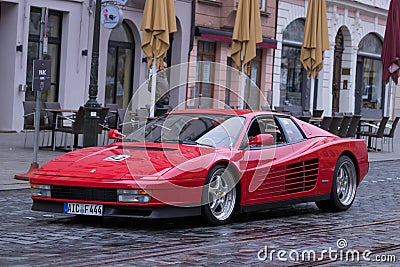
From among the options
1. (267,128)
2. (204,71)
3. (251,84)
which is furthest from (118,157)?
(251,84)

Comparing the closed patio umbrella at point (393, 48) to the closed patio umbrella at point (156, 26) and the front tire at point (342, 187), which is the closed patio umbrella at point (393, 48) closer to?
the closed patio umbrella at point (156, 26)

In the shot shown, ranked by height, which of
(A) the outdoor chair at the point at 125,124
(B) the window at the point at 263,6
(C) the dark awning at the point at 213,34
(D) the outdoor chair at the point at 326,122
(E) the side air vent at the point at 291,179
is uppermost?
(B) the window at the point at 263,6

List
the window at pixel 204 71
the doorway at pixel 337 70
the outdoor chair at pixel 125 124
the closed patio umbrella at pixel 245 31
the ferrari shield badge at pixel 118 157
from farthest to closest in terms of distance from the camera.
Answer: the doorway at pixel 337 70 < the window at pixel 204 71 < the closed patio umbrella at pixel 245 31 < the outdoor chair at pixel 125 124 < the ferrari shield badge at pixel 118 157

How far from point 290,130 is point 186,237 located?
2891 millimetres

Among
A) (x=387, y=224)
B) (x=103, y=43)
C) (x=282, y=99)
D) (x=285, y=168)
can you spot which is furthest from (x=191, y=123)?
(x=282, y=99)

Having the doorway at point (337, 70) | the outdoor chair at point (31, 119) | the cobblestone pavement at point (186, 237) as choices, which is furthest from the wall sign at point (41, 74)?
the doorway at point (337, 70)

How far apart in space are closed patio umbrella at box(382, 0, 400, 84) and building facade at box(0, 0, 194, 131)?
7148 millimetres

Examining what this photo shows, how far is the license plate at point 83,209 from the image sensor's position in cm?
1001

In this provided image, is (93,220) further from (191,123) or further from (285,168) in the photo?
(285,168)

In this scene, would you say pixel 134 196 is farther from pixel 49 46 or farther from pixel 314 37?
pixel 49 46

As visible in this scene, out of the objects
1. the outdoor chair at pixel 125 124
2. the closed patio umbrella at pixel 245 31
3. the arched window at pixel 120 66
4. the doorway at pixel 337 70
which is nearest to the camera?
the outdoor chair at pixel 125 124

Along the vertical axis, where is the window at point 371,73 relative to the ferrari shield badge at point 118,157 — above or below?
above

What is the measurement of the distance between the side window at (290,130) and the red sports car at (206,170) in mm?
18

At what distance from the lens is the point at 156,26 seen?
22031mm
